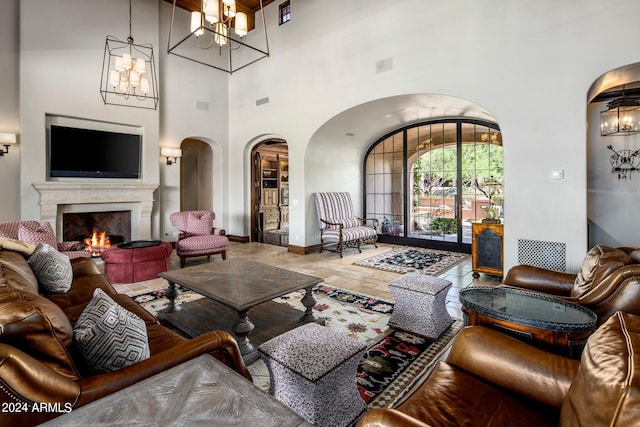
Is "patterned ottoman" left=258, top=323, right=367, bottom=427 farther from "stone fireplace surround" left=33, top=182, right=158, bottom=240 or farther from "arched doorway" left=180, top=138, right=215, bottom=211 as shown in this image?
"arched doorway" left=180, top=138, right=215, bottom=211

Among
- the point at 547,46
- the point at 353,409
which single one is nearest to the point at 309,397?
the point at 353,409

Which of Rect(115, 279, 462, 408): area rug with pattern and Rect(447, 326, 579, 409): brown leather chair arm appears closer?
Rect(447, 326, 579, 409): brown leather chair arm

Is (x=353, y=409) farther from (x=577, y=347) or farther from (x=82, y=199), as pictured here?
(x=82, y=199)

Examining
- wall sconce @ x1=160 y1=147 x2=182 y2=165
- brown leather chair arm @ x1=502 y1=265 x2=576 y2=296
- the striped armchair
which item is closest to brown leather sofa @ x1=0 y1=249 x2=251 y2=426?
brown leather chair arm @ x1=502 y1=265 x2=576 y2=296

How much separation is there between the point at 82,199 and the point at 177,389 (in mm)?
6171

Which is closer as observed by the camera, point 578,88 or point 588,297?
point 588,297

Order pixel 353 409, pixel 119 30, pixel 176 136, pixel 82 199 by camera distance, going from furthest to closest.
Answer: pixel 176 136, pixel 119 30, pixel 82 199, pixel 353 409

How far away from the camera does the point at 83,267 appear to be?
348 centimetres

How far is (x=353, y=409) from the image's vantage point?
1.85 m

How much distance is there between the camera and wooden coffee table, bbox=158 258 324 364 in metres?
2.50

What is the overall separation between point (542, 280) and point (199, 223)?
5.41 m

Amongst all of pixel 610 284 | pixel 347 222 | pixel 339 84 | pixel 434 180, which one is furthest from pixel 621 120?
pixel 347 222

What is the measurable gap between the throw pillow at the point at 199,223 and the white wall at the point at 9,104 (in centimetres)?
270

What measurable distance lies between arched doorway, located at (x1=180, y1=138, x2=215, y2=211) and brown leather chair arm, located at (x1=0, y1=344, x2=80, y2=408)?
27.2 feet
